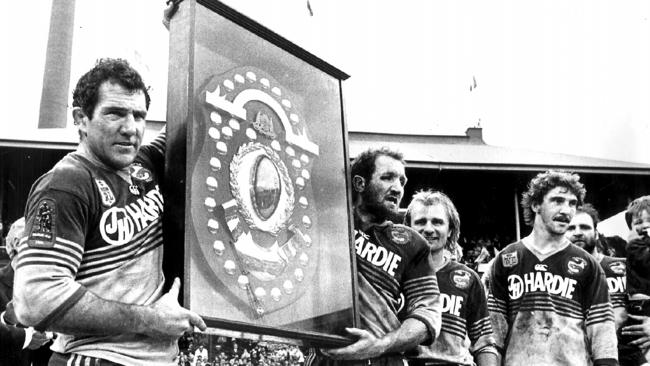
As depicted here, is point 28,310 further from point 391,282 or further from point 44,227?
point 391,282

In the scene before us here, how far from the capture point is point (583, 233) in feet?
21.5

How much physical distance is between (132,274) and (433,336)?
1600 mm

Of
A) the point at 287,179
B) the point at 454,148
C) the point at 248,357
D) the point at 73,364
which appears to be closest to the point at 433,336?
the point at 287,179

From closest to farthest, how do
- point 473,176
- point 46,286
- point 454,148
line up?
1. point 46,286
2. point 473,176
3. point 454,148

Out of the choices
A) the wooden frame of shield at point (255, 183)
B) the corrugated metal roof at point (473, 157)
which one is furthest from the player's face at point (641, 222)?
the corrugated metal roof at point (473, 157)

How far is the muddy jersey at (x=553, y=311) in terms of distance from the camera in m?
4.86

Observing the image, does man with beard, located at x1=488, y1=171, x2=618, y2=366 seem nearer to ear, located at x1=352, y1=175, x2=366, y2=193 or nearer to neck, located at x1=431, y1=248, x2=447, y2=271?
neck, located at x1=431, y1=248, x2=447, y2=271

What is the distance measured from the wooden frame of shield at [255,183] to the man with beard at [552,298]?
81.8 inches

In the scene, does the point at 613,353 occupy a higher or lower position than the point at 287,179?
lower

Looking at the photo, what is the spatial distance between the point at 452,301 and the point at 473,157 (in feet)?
33.0

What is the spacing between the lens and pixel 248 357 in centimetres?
1395

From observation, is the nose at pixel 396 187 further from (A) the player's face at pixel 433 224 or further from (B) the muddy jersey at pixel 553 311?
(B) the muddy jersey at pixel 553 311

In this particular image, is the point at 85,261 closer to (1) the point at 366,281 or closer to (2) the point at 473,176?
(1) the point at 366,281

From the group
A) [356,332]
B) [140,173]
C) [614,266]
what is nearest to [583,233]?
[614,266]
